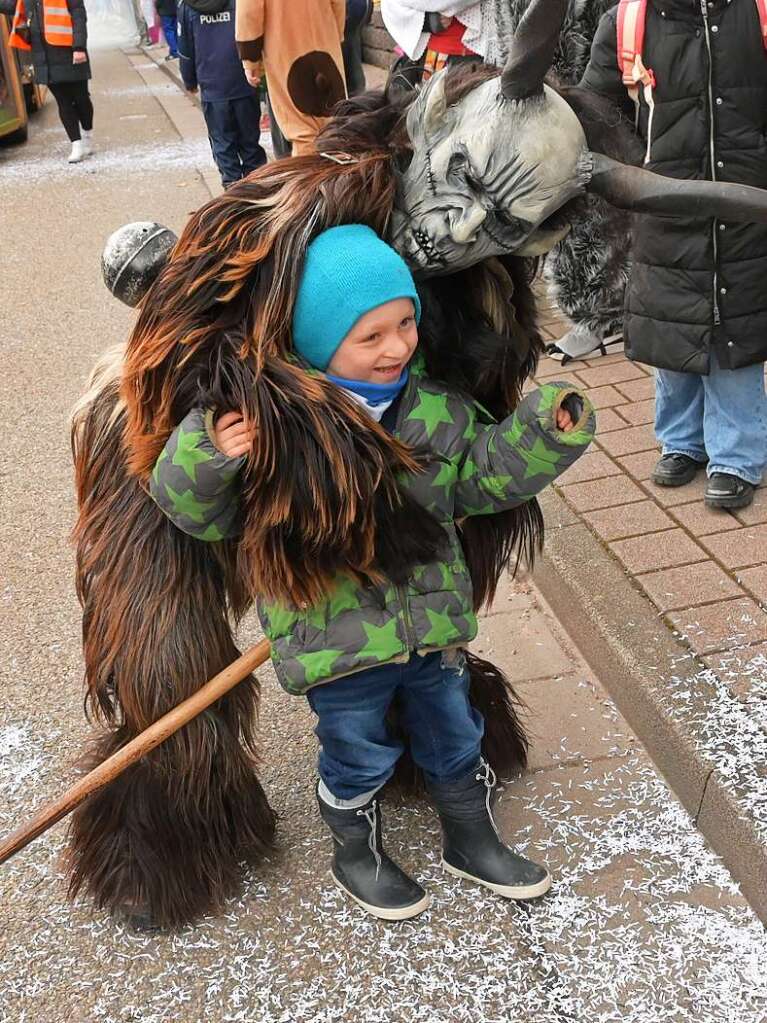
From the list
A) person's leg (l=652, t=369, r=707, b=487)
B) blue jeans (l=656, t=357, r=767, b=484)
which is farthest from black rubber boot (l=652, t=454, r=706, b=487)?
blue jeans (l=656, t=357, r=767, b=484)

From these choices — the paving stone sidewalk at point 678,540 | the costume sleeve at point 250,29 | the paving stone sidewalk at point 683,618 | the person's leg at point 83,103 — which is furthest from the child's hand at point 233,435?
the person's leg at point 83,103

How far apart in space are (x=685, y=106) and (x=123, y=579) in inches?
82.6

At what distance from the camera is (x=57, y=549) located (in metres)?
3.72

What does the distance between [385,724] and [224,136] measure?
5.71 metres

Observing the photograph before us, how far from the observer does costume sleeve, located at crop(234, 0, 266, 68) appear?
5.74 meters

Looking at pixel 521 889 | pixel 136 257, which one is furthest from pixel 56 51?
pixel 521 889

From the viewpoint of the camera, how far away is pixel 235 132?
7.10m

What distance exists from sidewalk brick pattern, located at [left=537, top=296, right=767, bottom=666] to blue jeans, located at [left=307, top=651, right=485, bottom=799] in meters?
0.79

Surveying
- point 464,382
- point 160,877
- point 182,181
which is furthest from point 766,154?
point 182,181

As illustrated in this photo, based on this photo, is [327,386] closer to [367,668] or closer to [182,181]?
[367,668]

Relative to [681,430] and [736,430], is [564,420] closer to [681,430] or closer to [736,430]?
[736,430]

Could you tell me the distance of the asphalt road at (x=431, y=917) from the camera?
2016mm

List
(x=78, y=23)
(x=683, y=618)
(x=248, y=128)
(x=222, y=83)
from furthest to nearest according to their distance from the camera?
(x=78, y=23) → (x=248, y=128) → (x=222, y=83) → (x=683, y=618)

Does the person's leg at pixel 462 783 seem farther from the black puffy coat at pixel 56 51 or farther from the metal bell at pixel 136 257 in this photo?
the black puffy coat at pixel 56 51
